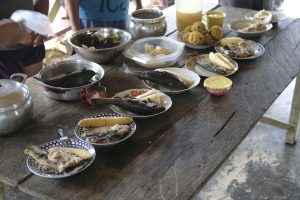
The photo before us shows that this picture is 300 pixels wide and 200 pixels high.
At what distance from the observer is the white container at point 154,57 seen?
5.39 ft

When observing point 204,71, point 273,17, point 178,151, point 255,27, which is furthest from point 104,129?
point 273,17

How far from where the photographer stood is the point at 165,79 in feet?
4.83

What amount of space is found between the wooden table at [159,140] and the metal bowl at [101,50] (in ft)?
0.19

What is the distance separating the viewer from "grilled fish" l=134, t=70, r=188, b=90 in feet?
4.78

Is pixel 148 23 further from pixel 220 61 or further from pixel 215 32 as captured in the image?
pixel 220 61

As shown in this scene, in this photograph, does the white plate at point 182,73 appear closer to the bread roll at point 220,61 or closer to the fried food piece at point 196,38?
the bread roll at point 220,61

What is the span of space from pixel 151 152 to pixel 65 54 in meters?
2.20

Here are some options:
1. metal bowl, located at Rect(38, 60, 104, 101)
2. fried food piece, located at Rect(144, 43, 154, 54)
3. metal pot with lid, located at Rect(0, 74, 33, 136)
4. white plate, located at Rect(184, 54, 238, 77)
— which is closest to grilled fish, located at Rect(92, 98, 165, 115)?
metal bowl, located at Rect(38, 60, 104, 101)

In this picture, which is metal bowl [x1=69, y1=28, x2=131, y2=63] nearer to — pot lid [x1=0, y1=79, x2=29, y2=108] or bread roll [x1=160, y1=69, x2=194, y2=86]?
bread roll [x1=160, y1=69, x2=194, y2=86]

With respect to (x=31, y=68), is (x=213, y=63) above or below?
above

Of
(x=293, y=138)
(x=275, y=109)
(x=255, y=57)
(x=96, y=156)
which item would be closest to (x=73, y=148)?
(x=96, y=156)

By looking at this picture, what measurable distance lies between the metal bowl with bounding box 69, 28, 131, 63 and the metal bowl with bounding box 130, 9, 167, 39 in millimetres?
160

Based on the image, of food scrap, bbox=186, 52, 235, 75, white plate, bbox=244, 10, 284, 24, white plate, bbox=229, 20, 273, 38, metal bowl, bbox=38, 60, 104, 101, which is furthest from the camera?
white plate, bbox=244, 10, 284, 24

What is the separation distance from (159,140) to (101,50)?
1.92 ft
